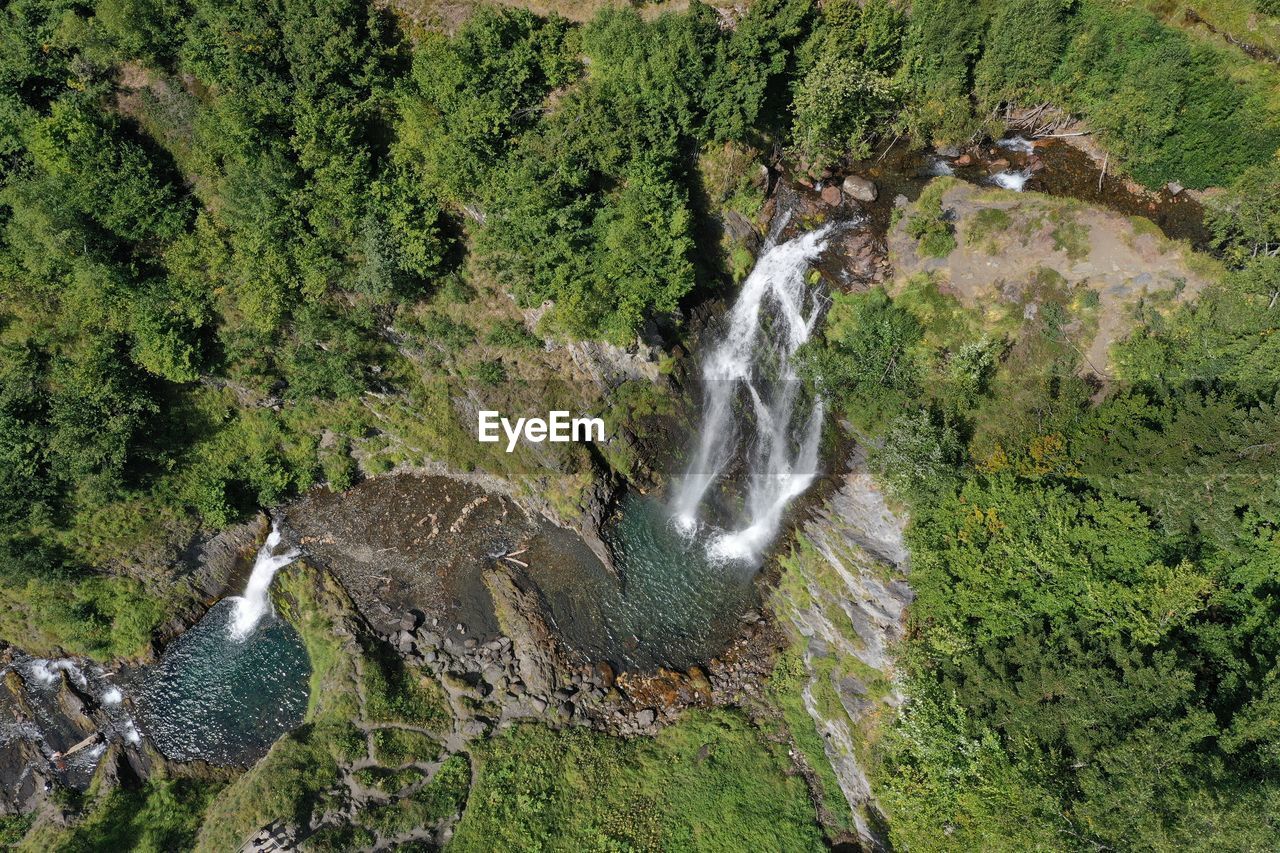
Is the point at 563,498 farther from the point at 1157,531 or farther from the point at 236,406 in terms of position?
the point at 1157,531

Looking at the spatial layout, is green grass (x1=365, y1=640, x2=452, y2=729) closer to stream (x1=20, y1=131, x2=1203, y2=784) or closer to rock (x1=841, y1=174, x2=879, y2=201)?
stream (x1=20, y1=131, x2=1203, y2=784)

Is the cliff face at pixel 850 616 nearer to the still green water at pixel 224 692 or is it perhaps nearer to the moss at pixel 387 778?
the moss at pixel 387 778

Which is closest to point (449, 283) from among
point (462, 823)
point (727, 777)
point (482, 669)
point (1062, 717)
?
point (482, 669)

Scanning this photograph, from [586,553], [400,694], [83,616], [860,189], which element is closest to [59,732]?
[83,616]

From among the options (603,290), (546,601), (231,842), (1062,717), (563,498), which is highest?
(603,290)

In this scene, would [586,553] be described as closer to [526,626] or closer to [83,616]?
[526,626]
